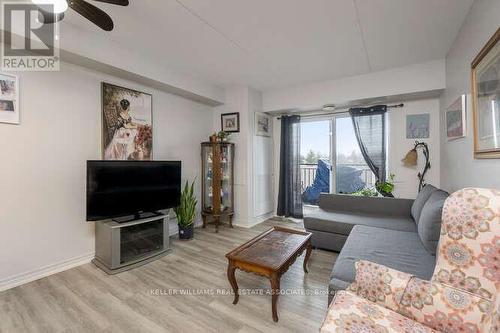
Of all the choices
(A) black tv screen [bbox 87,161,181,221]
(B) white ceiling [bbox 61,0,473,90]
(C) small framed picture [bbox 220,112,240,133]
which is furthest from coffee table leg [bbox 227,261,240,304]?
(C) small framed picture [bbox 220,112,240,133]

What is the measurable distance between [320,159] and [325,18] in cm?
261

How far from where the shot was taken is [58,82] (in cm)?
230

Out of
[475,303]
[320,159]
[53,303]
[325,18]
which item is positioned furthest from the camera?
[320,159]

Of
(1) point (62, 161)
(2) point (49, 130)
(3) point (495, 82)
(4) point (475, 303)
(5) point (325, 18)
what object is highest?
(5) point (325, 18)

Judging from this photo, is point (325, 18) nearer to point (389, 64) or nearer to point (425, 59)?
point (389, 64)

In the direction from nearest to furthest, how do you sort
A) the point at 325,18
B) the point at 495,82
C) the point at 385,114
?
the point at 495,82 → the point at 325,18 → the point at 385,114

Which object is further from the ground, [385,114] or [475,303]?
[385,114]

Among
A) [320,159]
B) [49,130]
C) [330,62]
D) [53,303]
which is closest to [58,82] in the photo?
[49,130]

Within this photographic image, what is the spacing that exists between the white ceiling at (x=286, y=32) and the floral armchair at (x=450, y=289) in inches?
69.6

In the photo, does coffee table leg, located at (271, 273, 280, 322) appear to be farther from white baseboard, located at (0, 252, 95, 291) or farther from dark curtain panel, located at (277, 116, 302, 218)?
dark curtain panel, located at (277, 116, 302, 218)

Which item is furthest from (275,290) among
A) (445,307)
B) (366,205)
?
(366,205)

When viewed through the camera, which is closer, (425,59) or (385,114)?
(425,59)

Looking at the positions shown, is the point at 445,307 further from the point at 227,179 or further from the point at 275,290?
the point at 227,179

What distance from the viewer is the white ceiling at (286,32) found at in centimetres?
187
